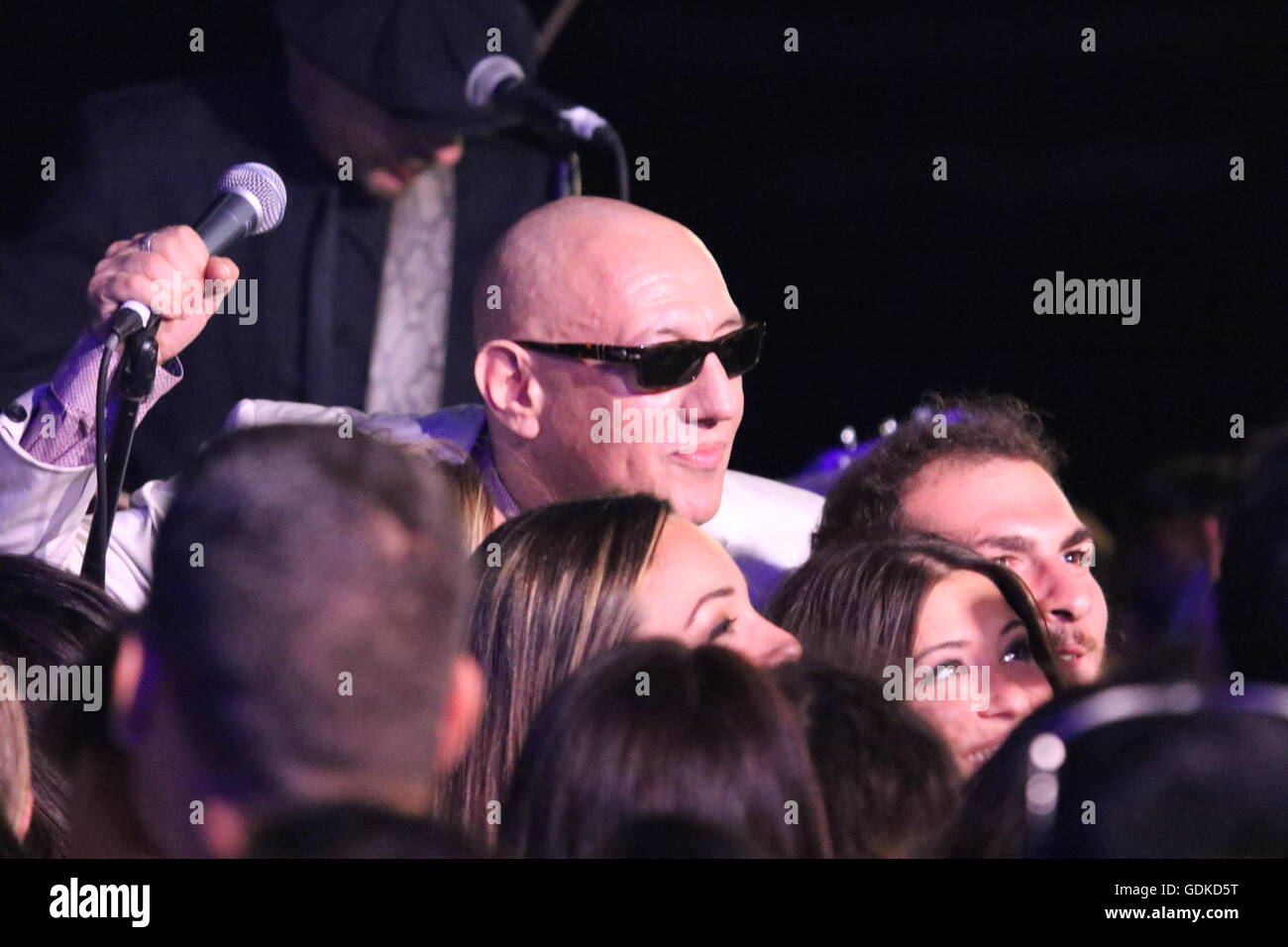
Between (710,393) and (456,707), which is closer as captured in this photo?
(456,707)

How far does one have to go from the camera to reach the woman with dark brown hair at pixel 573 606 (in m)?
1.82

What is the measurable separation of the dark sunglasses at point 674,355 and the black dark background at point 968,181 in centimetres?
111

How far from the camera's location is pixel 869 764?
1718mm

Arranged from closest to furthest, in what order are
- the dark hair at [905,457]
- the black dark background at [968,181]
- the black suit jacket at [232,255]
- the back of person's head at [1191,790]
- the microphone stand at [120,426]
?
1. the back of person's head at [1191,790]
2. the microphone stand at [120,426]
3. the dark hair at [905,457]
4. the black suit jacket at [232,255]
5. the black dark background at [968,181]

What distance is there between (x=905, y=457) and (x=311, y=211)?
54.7 inches

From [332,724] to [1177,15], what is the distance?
3367 mm

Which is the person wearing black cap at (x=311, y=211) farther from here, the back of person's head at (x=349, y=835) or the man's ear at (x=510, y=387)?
the back of person's head at (x=349, y=835)

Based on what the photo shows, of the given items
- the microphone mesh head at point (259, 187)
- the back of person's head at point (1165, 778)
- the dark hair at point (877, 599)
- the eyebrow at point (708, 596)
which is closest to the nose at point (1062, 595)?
the dark hair at point (877, 599)

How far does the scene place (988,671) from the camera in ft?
7.43

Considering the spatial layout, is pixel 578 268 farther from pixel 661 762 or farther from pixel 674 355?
pixel 661 762

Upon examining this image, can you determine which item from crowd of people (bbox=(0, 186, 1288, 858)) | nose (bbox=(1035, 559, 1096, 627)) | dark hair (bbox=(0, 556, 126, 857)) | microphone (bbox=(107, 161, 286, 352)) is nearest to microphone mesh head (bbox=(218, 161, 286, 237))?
microphone (bbox=(107, 161, 286, 352))

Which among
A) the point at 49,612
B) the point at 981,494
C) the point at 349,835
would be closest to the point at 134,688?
the point at 349,835

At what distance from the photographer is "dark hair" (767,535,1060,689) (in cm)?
229
